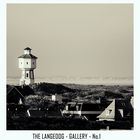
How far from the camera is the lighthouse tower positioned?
527 centimetres

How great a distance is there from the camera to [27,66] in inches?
208

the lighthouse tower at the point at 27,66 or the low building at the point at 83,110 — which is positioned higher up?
the lighthouse tower at the point at 27,66

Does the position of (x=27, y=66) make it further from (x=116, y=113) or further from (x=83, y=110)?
(x=116, y=113)

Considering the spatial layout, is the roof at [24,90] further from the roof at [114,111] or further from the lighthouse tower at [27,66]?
the roof at [114,111]

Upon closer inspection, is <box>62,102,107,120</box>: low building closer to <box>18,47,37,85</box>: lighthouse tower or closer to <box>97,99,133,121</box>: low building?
<box>97,99,133,121</box>: low building

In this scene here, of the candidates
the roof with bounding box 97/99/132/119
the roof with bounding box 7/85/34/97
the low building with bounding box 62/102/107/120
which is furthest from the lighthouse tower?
the roof with bounding box 97/99/132/119

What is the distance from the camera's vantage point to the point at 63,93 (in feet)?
17.4

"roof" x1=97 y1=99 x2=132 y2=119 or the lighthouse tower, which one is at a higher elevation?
the lighthouse tower

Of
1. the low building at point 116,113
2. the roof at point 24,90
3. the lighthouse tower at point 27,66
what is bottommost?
the low building at point 116,113

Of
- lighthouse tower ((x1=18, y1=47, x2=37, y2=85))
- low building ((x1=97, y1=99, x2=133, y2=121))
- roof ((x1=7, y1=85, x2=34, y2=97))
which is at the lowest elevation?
low building ((x1=97, y1=99, x2=133, y2=121))

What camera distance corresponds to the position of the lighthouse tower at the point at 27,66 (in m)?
5.27

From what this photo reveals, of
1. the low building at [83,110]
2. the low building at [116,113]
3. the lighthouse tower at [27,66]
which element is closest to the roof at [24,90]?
the lighthouse tower at [27,66]
